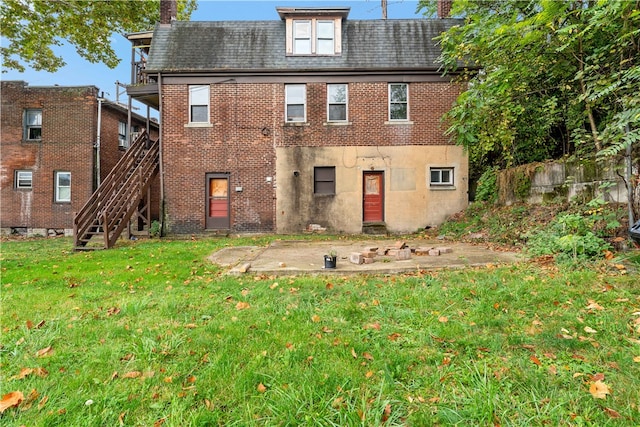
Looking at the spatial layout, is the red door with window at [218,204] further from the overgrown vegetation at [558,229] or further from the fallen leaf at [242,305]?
the fallen leaf at [242,305]

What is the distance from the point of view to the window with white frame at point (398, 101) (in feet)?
39.8

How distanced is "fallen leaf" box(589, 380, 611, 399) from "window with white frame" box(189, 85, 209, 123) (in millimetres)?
12592

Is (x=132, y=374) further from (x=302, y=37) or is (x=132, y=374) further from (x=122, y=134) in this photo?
(x=122, y=134)

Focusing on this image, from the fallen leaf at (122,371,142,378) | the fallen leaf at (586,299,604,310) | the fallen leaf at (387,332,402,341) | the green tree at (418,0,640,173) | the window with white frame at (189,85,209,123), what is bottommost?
the fallen leaf at (122,371,142,378)

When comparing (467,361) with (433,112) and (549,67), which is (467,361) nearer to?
(549,67)

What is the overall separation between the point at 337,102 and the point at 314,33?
9.29 ft

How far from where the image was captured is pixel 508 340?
2.74m

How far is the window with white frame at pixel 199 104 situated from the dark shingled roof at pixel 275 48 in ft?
2.17

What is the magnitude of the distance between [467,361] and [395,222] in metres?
9.85

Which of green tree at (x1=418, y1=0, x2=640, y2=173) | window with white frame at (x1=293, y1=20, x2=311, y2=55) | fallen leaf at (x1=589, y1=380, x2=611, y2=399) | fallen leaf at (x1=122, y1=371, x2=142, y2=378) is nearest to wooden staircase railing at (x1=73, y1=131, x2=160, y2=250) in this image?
window with white frame at (x1=293, y1=20, x2=311, y2=55)

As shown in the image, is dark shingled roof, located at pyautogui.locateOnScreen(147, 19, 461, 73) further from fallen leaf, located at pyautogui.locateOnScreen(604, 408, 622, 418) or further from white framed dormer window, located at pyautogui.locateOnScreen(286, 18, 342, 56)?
fallen leaf, located at pyautogui.locateOnScreen(604, 408, 622, 418)

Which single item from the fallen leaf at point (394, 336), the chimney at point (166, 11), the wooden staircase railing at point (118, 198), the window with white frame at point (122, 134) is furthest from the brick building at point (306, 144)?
the fallen leaf at point (394, 336)

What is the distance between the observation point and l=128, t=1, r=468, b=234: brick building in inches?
473

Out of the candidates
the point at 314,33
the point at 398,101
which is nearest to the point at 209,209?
the point at 314,33
